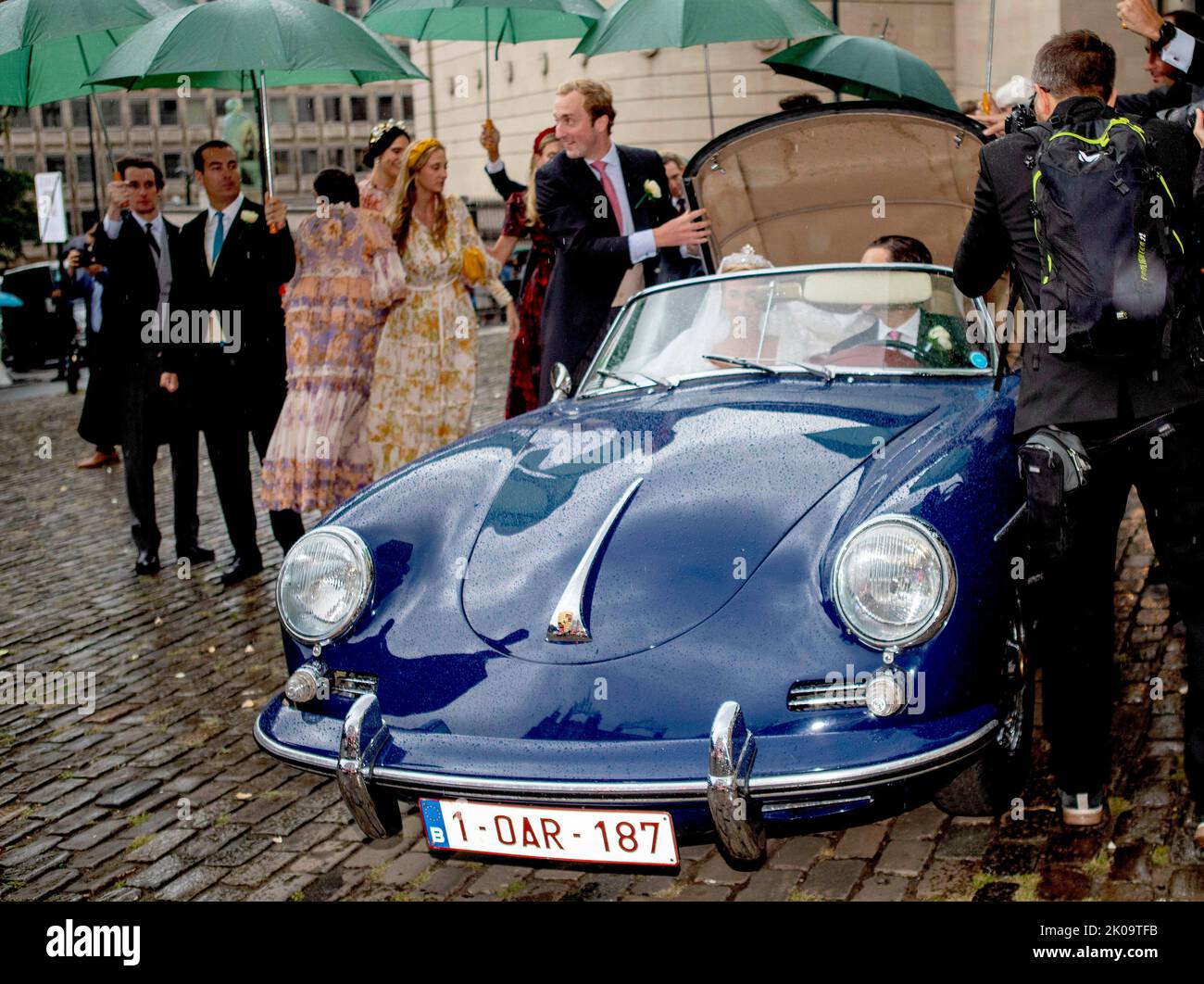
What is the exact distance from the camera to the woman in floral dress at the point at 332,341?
668 cm

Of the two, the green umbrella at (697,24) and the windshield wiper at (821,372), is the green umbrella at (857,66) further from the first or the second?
the windshield wiper at (821,372)

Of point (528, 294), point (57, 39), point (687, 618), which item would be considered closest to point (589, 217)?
point (528, 294)

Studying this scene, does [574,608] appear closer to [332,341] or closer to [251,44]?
[332,341]

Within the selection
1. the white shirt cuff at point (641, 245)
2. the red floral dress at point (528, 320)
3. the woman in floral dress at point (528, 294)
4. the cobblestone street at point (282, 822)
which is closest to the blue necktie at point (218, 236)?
the woman in floral dress at point (528, 294)

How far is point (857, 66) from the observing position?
7961 millimetres

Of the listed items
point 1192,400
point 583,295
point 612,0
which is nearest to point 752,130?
point 583,295

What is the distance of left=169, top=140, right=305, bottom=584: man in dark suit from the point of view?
7.07 meters

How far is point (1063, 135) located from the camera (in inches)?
133

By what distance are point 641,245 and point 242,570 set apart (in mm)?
2658

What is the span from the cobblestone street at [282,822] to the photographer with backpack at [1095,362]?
272mm

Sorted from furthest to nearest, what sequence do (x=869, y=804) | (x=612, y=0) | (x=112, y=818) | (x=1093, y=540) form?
(x=612, y=0)
(x=112, y=818)
(x=1093, y=540)
(x=869, y=804)

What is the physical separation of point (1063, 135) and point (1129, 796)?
179cm

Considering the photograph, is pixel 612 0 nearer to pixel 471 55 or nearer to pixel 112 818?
pixel 471 55

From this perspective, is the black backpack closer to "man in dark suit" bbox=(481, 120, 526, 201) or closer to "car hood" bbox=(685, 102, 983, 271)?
"car hood" bbox=(685, 102, 983, 271)
